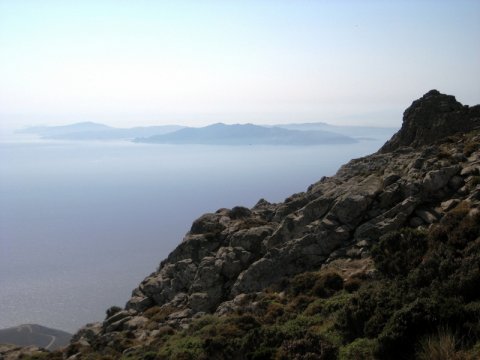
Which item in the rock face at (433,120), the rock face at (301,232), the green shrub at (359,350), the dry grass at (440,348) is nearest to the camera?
the dry grass at (440,348)

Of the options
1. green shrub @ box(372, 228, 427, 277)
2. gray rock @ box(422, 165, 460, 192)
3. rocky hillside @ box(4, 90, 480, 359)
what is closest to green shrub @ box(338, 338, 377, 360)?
rocky hillside @ box(4, 90, 480, 359)

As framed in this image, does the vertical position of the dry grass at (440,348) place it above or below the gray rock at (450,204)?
below

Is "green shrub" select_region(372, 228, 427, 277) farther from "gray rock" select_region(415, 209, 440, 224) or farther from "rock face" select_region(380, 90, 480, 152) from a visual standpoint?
"rock face" select_region(380, 90, 480, 152)

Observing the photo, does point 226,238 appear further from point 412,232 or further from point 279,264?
point 412,232

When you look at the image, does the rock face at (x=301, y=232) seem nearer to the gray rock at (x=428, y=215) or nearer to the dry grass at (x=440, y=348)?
the gray rock at (x=428, y=215)

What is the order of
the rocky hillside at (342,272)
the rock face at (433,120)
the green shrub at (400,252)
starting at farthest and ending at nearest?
1. the rock face at (433,120)
2. the green shrub at (400,252)
3. the rocky hillside at (342,272)

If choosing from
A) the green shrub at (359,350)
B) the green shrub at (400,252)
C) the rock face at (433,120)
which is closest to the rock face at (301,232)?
the rock face at (433,120)

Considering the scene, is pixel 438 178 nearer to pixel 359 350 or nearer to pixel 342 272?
pixel 342 272

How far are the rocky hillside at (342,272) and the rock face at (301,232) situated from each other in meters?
0.08

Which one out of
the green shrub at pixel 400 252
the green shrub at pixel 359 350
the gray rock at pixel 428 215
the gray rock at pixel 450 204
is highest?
the gray rock at pixel 450 204

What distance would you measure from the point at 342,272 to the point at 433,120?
2013 centimetres

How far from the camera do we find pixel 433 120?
119 ft

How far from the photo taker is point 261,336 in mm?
13836

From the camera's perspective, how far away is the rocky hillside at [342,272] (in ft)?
41.3
